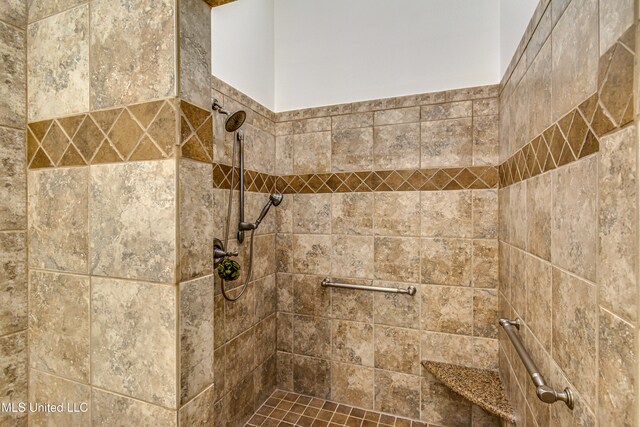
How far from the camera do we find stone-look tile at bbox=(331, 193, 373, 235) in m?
1.86

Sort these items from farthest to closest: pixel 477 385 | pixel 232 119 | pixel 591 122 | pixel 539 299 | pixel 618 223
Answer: pixel 477 385 < pixel 232 119 < pixel 539 299 < pixel 591 122 < pixel 618 223

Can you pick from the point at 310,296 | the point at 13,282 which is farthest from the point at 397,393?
the point at 13,282

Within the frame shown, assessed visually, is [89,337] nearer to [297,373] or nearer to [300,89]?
[297,373]

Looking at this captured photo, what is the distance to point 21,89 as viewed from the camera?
815 millimetres

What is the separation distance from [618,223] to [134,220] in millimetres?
903

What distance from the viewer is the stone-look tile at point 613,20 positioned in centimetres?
45

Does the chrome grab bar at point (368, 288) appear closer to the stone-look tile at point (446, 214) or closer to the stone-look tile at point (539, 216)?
the stone-look tile at point (446, 214)

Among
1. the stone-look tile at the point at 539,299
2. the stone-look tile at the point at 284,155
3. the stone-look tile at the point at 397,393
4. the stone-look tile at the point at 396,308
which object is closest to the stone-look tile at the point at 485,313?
the stone-look tile at the point at 396,308

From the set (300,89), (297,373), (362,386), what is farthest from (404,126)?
(297,373)

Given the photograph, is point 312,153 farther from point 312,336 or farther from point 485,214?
point 312,336

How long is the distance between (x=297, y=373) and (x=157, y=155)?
6.01 feet

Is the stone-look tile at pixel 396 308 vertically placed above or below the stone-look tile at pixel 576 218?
below

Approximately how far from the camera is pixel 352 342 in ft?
6.19

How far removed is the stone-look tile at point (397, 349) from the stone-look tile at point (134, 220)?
1.51 metres
